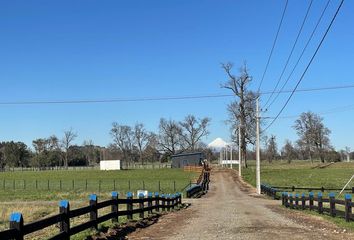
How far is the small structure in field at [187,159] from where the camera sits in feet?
404

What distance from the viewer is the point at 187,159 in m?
128

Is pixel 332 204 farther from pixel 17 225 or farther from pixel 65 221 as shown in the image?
pixel 17 225

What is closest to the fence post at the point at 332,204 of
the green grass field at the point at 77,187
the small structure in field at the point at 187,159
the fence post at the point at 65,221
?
the fence post at the point at 65,221

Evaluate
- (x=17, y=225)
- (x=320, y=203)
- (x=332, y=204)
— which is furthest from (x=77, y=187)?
(x=17, y=225)

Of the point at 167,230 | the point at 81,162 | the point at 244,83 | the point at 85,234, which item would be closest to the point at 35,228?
the point at 85,234

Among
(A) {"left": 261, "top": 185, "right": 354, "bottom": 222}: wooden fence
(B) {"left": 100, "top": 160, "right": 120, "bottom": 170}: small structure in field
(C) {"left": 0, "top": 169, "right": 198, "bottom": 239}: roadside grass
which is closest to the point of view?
(A) {"left": 261, "top": 185, "right": 354, "bottom": 222}: wooden fence

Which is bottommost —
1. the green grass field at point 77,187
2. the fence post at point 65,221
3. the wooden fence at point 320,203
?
the green grass field at point 77,187

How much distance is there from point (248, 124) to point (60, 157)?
10137 cm

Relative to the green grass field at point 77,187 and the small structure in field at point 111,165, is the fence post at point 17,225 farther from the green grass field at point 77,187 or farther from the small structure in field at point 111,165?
the small structure in field at point 111,165

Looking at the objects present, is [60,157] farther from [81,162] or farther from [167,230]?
[167,230]

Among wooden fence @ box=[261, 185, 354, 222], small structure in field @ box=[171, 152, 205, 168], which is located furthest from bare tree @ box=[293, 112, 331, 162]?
wooden fence @ box=[261, 185, 354, 222]

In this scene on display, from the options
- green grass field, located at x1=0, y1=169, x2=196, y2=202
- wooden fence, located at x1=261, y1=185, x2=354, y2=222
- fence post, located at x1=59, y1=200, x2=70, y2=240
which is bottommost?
green grass field, located at x1=0, y1=169, x2=196, y2=202

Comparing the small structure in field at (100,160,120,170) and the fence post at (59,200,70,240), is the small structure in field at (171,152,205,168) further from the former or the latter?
the fence post at (59,200,70,240)

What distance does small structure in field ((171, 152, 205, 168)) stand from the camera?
123 meters
